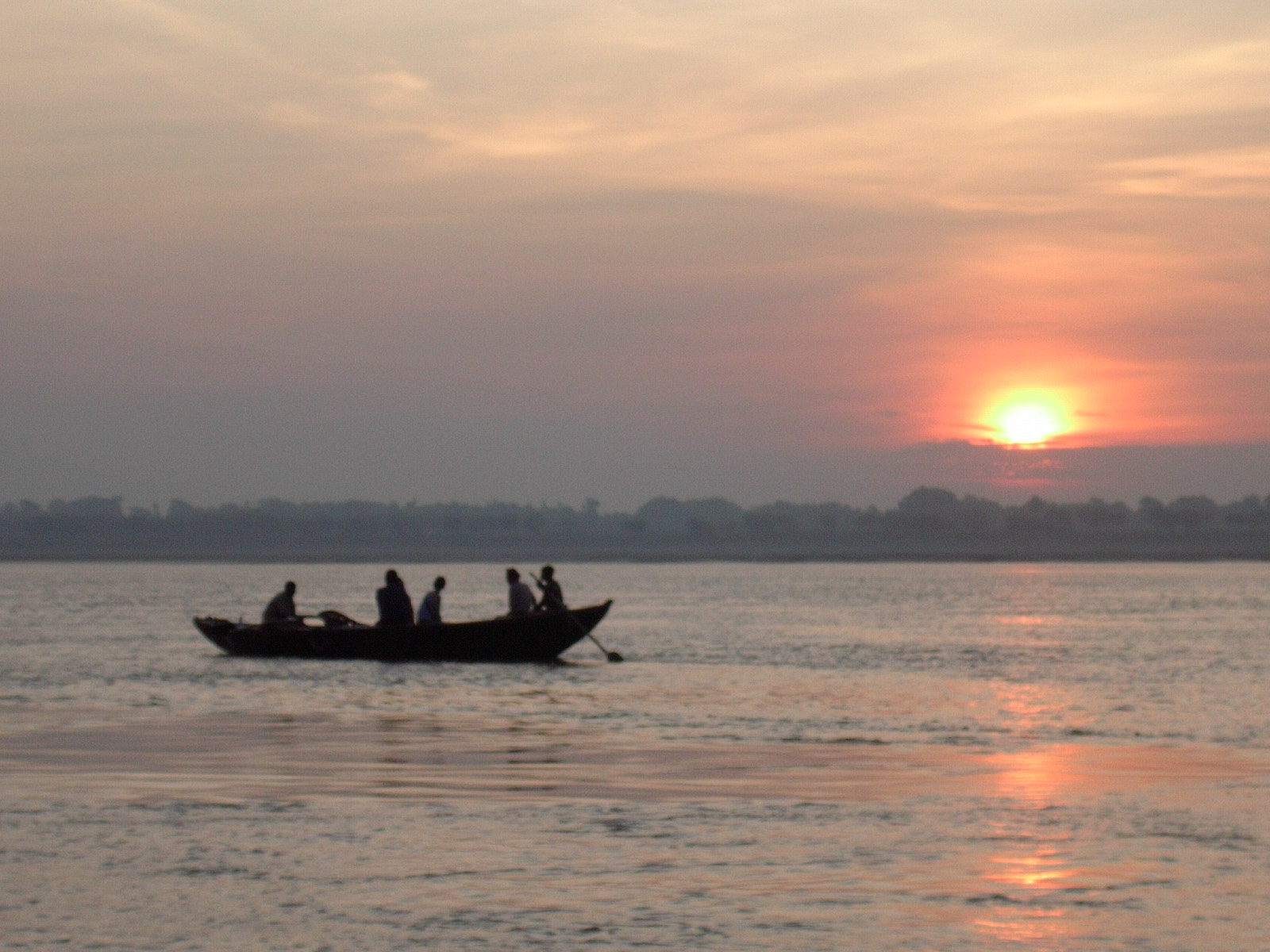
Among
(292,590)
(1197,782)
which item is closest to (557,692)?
(292,590)

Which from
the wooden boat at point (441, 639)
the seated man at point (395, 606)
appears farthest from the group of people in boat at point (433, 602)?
the wooden boat at point (441, 639)

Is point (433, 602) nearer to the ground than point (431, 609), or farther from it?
farther from it

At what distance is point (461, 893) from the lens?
1269 centimetres

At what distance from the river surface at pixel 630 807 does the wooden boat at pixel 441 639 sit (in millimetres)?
515

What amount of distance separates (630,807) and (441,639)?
21.0 m

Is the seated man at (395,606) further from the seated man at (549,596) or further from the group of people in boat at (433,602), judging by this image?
the seated man at (549,596)

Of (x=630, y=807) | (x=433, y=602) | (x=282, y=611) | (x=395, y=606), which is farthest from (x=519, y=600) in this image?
(x=630, y=807)

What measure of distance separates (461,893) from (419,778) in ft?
20.6

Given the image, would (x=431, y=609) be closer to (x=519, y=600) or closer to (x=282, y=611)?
(x=519, y=600)

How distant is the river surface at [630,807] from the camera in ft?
38.8

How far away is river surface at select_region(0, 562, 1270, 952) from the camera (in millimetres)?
11820

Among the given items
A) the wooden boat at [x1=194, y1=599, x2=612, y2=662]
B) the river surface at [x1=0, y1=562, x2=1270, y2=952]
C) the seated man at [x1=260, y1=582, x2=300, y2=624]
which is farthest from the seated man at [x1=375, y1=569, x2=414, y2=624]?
the seated man at [x1=260, y1=582, x2=300, y2=624]

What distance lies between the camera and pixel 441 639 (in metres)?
37.3

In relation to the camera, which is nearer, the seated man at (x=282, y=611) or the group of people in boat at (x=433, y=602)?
the group of people in boat at (x=433, y=602)
